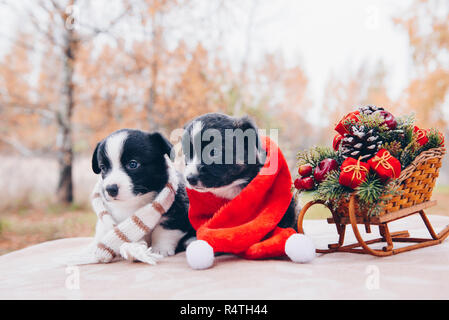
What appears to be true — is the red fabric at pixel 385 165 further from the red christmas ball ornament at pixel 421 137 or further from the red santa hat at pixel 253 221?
the red santa hat at pixel 253 221

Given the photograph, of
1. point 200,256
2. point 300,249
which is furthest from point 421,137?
point 200,256

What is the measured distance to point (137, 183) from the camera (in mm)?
1922

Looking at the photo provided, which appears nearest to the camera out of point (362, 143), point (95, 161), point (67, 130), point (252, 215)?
point (362, 143)

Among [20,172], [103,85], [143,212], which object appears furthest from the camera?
[103,85]

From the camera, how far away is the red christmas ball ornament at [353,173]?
164cm

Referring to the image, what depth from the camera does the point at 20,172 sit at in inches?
241

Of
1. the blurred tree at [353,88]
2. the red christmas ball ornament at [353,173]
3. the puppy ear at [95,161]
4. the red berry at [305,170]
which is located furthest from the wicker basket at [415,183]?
the blurred tree at [353,88]

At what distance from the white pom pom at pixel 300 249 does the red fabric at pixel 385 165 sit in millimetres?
457

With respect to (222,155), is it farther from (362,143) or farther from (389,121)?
(389,121)

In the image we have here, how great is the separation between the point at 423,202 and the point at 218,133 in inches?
45.7

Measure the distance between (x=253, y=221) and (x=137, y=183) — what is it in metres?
0.65

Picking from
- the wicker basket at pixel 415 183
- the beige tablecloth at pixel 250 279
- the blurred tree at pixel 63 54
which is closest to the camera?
the beige tablecloth at pixel 250 279

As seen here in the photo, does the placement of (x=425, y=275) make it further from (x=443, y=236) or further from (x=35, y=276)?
(x=35, y=276)

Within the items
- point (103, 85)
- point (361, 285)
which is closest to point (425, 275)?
point (361, 285)
